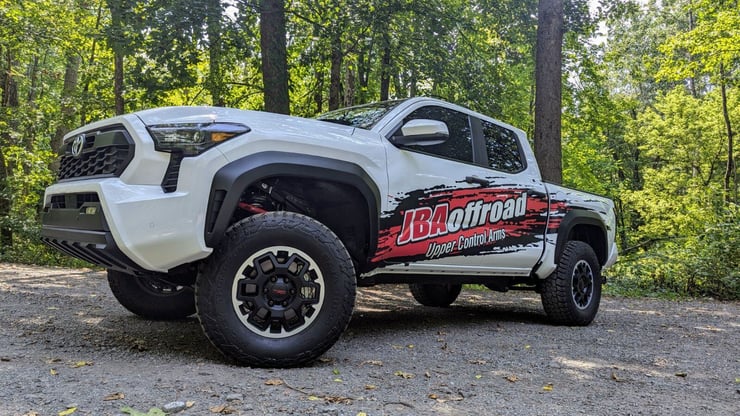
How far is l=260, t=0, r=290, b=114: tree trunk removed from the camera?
29.2 feet

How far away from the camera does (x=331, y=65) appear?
1155cm

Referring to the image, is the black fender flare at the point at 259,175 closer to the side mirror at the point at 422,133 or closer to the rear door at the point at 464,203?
the rear door at the point at 464,203

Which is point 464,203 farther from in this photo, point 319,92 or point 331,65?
point 319,92

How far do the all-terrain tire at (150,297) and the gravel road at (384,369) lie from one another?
131mm

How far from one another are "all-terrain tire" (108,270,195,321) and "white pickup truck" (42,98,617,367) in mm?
11

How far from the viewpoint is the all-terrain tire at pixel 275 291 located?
9.76 ft

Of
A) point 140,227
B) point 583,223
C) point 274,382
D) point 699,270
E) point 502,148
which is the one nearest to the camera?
point 274,382

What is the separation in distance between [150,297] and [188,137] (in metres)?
2.10

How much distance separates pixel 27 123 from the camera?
14.4 metres

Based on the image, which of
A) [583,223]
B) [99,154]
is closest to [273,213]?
[99,154]

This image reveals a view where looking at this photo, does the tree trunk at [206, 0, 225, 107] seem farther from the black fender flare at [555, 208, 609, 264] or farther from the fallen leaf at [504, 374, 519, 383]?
the fallen leaf at [504, 374, 519, 383]

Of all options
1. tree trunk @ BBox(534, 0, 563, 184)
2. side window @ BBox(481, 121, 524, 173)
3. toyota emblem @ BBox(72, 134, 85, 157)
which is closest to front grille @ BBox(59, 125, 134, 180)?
toyota emblem @ BBox(72, 134, 85, 157)

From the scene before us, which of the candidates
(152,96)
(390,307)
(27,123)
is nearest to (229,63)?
(152,96)

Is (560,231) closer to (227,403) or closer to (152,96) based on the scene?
(227,403)
